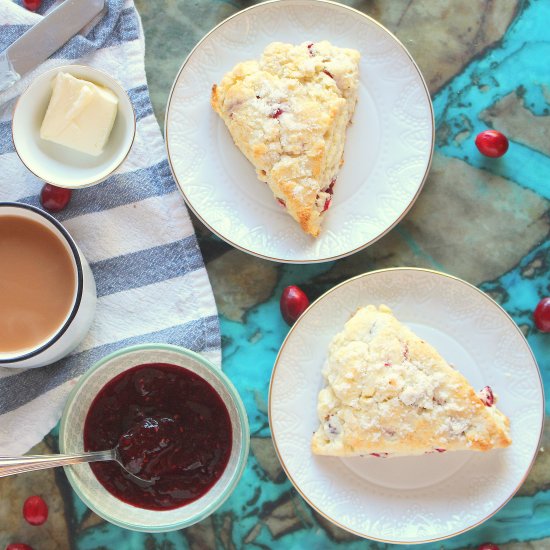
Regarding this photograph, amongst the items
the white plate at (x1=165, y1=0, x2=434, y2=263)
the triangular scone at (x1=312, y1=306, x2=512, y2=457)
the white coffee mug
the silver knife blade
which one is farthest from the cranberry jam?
the silver knife blade

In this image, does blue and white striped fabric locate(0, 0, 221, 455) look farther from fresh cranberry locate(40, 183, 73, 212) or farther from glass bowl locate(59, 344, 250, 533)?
glass bowl locate(59, 344, 250, 533)

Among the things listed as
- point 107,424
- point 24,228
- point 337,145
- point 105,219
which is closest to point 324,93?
point 337,145

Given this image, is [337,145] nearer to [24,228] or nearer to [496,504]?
[24,228]

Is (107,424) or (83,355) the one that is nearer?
(107,424)

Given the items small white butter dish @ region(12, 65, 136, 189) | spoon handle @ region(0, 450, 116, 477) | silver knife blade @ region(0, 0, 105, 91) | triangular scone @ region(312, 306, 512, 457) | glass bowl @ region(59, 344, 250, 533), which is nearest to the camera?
spoon handle @ region(0, 450, 116, 477)

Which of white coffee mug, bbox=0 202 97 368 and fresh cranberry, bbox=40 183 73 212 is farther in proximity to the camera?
fresh cranberry, bbox=40 183 73 212

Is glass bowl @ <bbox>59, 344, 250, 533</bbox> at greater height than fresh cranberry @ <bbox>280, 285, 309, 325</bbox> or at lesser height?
lesser

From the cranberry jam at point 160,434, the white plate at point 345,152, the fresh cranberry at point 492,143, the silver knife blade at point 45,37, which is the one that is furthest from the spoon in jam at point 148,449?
the fresh cranberry at point 492,143
